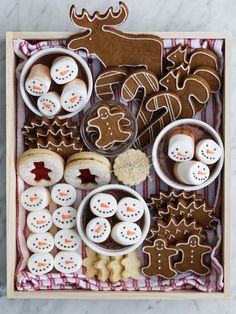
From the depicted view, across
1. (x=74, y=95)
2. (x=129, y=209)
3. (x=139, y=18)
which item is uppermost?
(x=139, y=18)

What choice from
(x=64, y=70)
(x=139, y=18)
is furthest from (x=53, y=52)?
(x=139, y=18)

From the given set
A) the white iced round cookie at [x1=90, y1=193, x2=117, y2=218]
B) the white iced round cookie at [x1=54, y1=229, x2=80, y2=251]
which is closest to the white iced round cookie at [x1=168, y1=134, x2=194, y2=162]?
the white iced round cookie at [x1=90, y1=193, x2=117, y2=218]

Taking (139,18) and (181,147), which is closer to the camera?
(181,147)

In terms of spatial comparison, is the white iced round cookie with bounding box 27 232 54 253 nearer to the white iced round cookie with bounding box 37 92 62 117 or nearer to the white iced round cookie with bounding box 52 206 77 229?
the white iced round cookie with bounding box 52 206 77 229

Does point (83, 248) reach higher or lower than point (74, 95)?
lower

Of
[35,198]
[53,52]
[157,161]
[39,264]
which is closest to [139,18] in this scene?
[53,52]

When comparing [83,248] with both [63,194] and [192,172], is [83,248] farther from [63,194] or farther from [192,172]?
[192,172]
